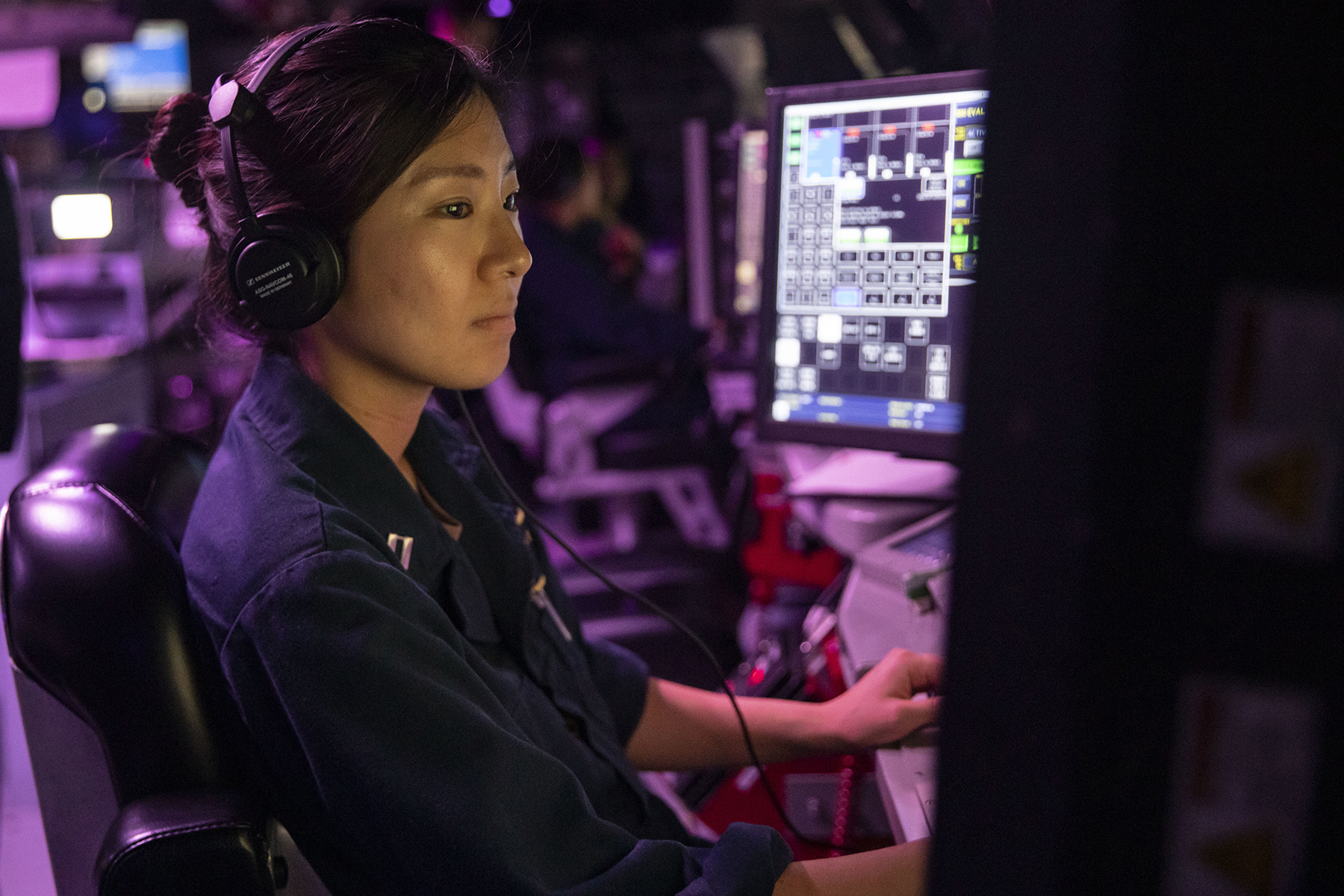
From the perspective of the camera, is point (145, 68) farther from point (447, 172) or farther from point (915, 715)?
point (915, 715)

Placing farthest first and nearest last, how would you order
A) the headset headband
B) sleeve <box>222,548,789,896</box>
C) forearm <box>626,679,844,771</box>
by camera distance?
forearm <box>626,679,844,771</box>
the headset headband
sleeve <box>222,548,789,896</box>

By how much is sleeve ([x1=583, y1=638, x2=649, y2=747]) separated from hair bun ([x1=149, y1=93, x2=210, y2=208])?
25.9 inches

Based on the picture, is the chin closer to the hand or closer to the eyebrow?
the eyebrow

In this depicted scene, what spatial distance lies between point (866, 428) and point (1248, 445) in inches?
36.1

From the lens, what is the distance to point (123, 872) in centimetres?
72

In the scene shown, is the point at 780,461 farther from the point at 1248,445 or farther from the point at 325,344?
the point at 1248,445

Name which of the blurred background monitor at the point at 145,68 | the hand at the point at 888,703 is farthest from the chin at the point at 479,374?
the blurred background monitor at the point at 145,68

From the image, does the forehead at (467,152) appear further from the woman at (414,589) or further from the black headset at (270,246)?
the black headset at (270,246)

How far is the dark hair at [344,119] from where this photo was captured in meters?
0.86

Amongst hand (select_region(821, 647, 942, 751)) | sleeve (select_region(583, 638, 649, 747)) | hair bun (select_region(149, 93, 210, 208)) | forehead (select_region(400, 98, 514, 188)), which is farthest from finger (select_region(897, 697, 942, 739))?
hair bun (select_region(149, 93, 210, 208))

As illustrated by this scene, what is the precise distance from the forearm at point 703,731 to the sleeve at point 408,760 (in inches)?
12.9

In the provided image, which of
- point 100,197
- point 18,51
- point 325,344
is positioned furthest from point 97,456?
point 100,197

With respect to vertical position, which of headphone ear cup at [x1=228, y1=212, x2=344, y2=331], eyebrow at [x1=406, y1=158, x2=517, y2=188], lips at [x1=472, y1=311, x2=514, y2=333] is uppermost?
eyebrow at [x1=406, y1=158, x2=517, y2=188]

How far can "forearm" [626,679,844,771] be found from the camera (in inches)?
42.6
